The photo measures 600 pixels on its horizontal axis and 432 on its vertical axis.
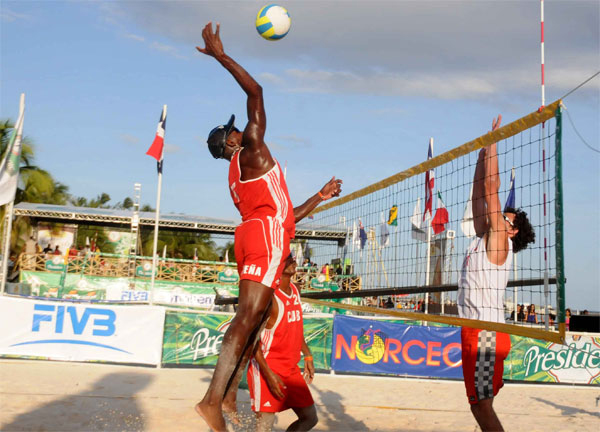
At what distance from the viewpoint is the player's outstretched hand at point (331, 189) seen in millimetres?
5352

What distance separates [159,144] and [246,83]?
13.3m

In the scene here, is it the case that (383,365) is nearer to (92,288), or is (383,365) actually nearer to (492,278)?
(492,278)

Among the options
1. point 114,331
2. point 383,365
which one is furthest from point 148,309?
point 383,365

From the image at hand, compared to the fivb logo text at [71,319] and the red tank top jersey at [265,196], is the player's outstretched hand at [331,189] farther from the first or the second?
the fivb logo text at [71,319]

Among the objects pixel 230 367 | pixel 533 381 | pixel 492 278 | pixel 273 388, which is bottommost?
pixel 533 381

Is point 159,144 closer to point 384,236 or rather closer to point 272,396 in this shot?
point 384,236

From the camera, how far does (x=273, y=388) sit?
4.27 m

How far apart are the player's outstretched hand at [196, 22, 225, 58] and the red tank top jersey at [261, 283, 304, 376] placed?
6.40ft

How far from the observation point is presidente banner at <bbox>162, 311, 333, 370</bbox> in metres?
10.9

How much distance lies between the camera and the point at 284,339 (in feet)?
14.8

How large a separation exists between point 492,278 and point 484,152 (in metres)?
0.98

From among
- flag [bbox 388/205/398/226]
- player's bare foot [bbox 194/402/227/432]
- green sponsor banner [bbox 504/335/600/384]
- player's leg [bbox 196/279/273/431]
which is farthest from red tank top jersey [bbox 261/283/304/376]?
green sponsor banner [bbox 504/335/600/384]

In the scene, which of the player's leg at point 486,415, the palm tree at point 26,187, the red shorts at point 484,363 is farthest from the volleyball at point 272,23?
the palm tree at point 26,187

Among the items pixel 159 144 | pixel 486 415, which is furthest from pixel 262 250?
pixel 159 144
